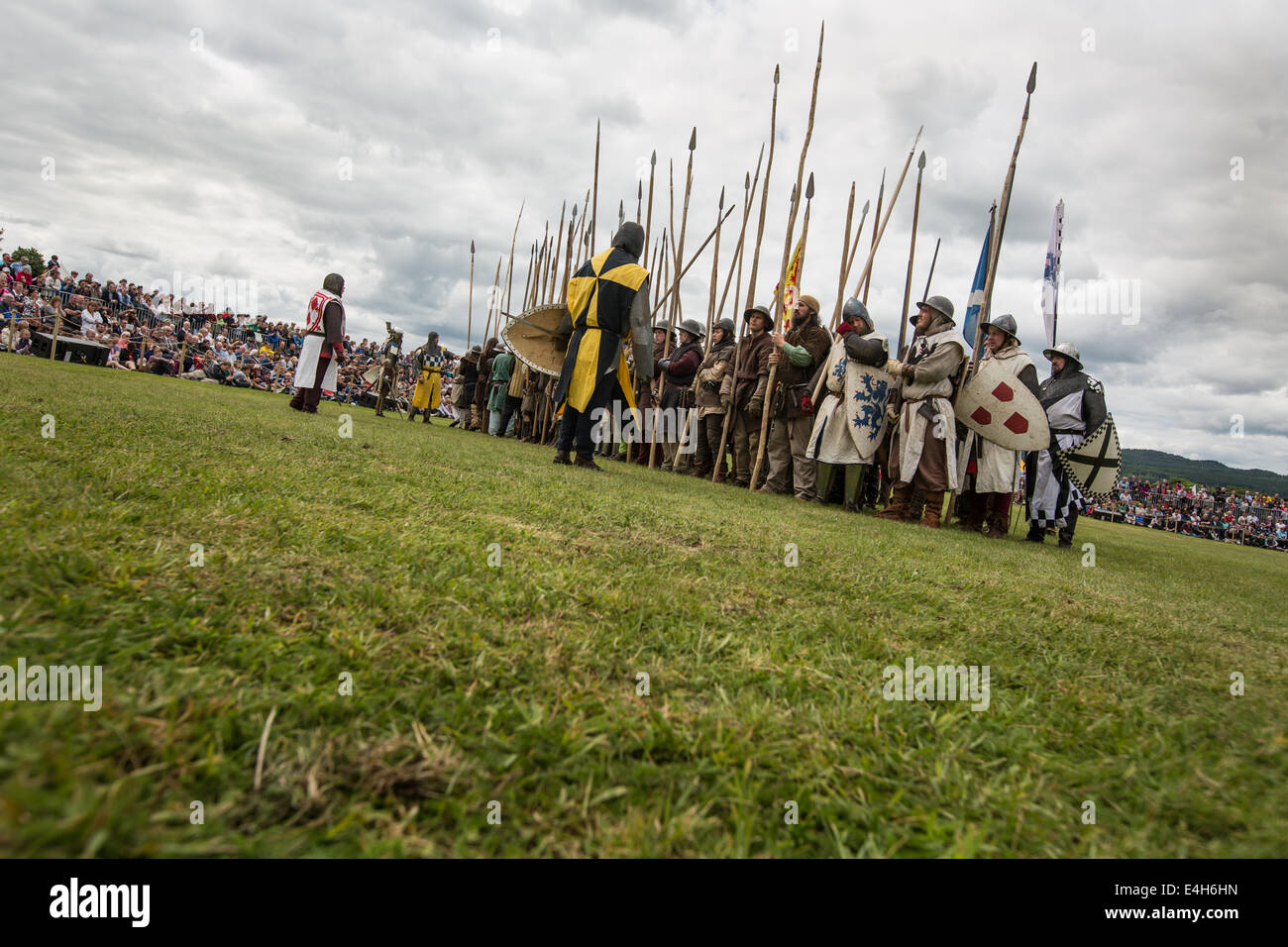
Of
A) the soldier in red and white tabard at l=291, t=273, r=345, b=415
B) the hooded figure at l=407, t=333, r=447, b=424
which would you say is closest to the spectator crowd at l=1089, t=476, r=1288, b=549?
the hooded figure at l=407, t=333, r=447, b=424

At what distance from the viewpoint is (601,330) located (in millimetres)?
6906

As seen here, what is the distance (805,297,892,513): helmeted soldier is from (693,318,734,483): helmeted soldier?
183cm

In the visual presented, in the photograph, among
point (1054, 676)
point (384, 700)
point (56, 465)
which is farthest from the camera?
point (56, 465)

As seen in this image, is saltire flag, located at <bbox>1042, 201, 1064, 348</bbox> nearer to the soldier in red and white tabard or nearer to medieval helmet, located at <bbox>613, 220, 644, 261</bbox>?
medieval helmet, located at <bbox>613, 220, 644, 261</bbox>

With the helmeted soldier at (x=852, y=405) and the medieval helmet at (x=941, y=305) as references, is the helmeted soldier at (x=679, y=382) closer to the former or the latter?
the helmeted soldier at (x=852, y=405)

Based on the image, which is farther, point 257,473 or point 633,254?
point 633,254

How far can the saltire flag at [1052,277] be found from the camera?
8047 mm

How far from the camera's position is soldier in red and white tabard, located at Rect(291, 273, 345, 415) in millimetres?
9289

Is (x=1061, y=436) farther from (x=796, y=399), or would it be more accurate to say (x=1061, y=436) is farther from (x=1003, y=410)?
(x=796, y=399)

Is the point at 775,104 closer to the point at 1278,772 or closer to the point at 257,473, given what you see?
the point at 257,473

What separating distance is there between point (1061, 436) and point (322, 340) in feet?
31.7

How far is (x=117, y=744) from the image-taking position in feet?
3.18
